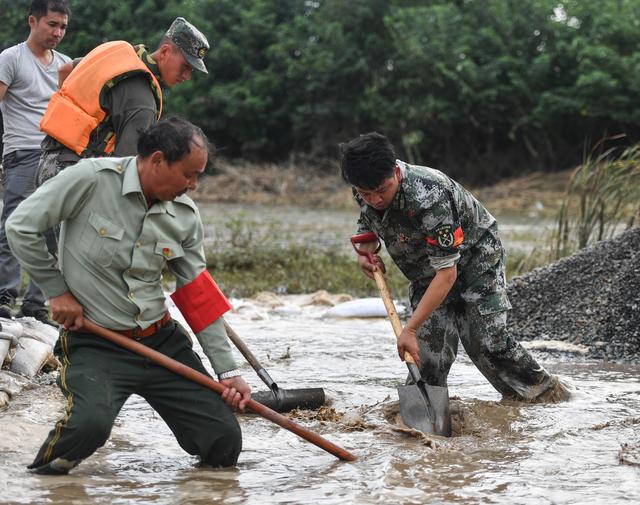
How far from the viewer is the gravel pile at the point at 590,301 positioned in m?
6.74

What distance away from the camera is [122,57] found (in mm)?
4789

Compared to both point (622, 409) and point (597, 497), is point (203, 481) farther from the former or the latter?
point (622, 409)

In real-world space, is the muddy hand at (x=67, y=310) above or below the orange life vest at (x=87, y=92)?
below

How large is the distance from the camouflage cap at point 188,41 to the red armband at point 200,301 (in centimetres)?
159

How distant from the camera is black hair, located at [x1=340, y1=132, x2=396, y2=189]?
4020 millimetres

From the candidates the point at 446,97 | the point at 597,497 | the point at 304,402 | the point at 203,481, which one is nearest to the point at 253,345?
the point at 304,402

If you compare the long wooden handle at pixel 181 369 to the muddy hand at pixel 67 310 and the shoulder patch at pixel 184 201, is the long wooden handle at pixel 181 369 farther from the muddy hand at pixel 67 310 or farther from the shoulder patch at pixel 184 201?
the shoulder patch at pixel 184 201

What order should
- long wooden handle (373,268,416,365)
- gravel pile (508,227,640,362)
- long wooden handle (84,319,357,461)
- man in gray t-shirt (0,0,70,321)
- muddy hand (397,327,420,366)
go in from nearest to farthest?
long wooden handle (84,319,357,461) → muddy hand (397,327,420,366) → long wooden handle (373,268,416,365) → man in gray t-shirt (0,0,70,321) → gravel pile (508,227,640,362)

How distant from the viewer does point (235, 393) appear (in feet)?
12.2

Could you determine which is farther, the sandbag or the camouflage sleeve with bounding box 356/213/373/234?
the sandbag

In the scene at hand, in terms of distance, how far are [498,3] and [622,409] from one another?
2004 centimetres

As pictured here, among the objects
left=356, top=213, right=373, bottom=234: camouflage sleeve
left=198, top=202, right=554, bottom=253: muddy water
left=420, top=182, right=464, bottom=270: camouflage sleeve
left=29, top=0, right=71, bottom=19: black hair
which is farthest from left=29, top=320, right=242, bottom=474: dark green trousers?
left=198, top=202, right=554, bottom=253: muddy water

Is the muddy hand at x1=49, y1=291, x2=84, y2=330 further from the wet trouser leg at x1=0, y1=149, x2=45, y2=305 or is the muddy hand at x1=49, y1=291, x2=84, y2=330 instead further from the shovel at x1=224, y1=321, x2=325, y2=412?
the wet trouser leg at x1=0, y1=149, x2=45, y2=305

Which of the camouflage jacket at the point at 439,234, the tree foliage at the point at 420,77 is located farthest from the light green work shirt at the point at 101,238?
the tree foliage at the point at 420,77
